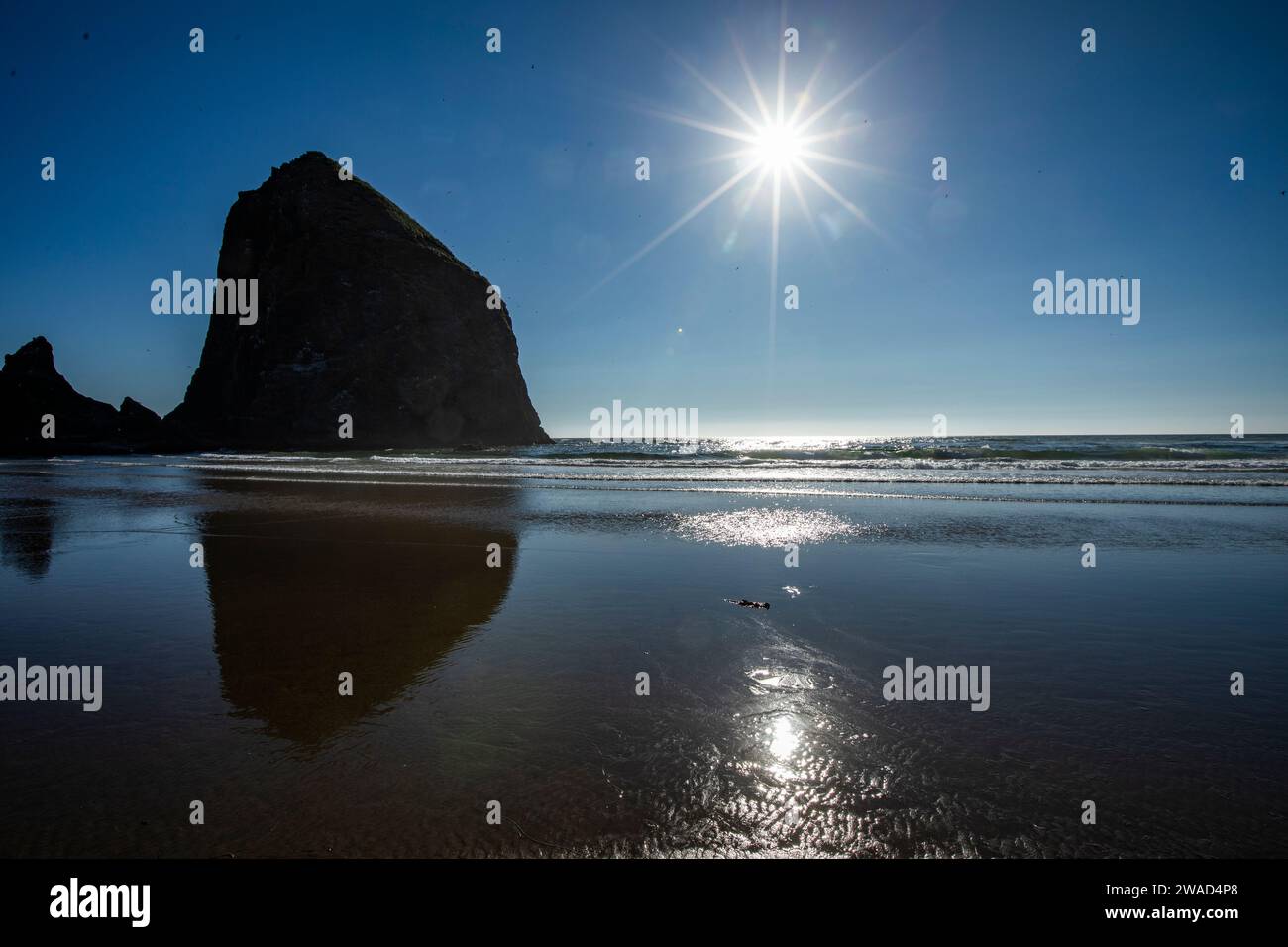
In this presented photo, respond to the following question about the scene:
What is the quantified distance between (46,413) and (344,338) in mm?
37937

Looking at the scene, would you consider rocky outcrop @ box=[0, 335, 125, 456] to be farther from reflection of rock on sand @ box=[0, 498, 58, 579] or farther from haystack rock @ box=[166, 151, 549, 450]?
reflection of rock on sand @ box=[0, 498, 58, 579]

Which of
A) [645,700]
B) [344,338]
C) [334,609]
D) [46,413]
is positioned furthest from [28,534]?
[46,413]

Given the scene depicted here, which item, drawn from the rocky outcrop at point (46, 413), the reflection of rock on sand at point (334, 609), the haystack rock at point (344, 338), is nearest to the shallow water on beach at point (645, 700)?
the reflection of rock on sand at point (334, 609)

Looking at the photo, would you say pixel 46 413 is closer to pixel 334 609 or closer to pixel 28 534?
pixel 28 534

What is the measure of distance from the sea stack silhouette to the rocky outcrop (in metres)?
0.19

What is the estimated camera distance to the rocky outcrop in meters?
65.8

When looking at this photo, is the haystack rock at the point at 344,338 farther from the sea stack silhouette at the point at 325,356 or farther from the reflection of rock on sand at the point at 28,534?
the reflection of rock on sand at the point at 28,534

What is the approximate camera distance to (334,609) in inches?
245

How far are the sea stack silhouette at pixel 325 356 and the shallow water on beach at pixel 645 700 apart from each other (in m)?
68.3

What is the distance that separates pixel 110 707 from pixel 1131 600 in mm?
9151

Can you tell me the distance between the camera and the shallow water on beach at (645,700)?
256cm

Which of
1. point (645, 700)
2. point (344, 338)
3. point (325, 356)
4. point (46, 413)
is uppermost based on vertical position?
point (344, 338)

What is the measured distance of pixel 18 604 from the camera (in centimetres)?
621
